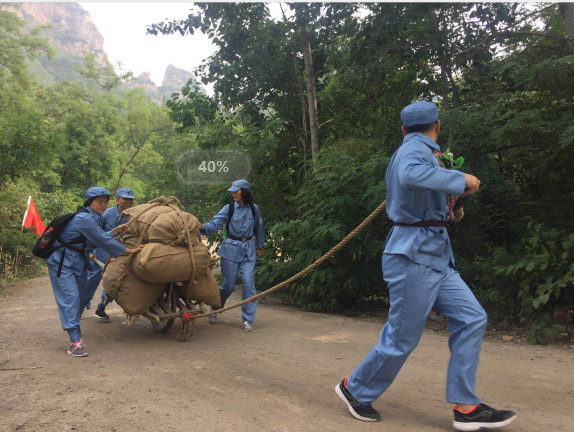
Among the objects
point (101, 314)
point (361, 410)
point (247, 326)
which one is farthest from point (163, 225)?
point (361, 410)

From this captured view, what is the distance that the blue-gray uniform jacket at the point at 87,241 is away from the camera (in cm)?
567

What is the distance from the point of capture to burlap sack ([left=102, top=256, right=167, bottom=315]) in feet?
19.2

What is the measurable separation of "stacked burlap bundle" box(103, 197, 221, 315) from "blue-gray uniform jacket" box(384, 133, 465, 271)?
2.93 metres

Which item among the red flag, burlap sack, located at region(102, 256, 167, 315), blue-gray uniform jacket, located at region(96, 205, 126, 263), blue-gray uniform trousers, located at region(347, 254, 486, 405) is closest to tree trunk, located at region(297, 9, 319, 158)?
blue-gray uniform jacket, located at region(96, 205, 126, 263)

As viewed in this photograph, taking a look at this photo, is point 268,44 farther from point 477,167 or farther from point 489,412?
point 489,412

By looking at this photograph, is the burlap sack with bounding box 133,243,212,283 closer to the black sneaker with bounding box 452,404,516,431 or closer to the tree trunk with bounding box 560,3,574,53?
the black sneaker with bounding box 452,404,516,431

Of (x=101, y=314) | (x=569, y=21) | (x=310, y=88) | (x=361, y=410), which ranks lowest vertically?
(x=101, y=314)

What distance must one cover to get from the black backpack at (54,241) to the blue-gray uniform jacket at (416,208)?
389cm

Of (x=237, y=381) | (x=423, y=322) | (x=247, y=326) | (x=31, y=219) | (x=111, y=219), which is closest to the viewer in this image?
(x=423, y=322)

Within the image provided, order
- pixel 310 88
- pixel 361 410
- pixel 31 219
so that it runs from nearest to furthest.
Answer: pixel 361 410
pixel 310 88
pixel 31 219

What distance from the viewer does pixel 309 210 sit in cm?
846

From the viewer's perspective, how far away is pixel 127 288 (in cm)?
587

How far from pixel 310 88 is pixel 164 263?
590cm

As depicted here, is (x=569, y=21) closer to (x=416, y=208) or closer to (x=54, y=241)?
(x=416, y=208)
